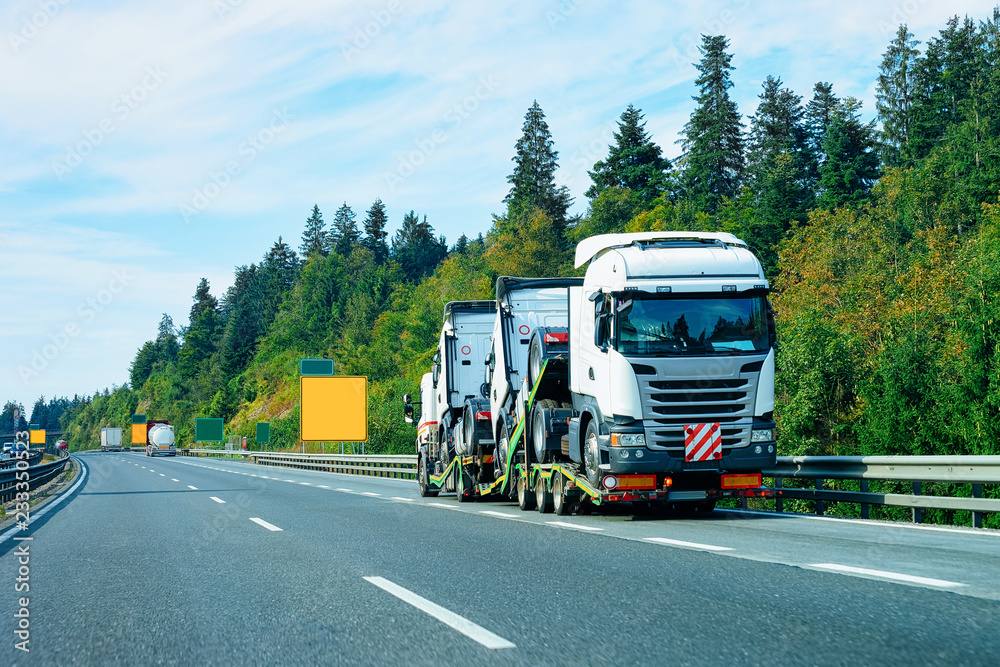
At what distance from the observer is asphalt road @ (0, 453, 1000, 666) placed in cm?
484

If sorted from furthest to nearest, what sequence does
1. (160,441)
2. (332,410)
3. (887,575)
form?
(160,441) → (332,410) → (887,575)

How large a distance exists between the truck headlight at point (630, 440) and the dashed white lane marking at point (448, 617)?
16.6ft

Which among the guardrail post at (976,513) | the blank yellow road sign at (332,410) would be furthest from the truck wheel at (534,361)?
the blank yellow road sign at (332,410)

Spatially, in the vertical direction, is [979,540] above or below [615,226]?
below

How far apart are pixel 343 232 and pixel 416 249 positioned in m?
14.8

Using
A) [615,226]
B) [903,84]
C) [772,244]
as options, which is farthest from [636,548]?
[615,226]

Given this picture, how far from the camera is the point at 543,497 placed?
14625mm

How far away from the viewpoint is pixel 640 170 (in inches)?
3334

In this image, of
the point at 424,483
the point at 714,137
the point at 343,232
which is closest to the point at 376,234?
the point at 343,232

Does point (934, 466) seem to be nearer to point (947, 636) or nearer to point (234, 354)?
point (947, 636)

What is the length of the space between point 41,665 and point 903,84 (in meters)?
72.2

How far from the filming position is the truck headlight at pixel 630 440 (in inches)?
466

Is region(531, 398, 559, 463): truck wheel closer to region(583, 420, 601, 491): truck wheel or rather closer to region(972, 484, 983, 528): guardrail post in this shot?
region(583, 420, 601, 491): truck wheel

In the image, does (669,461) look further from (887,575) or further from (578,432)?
(887,575)
